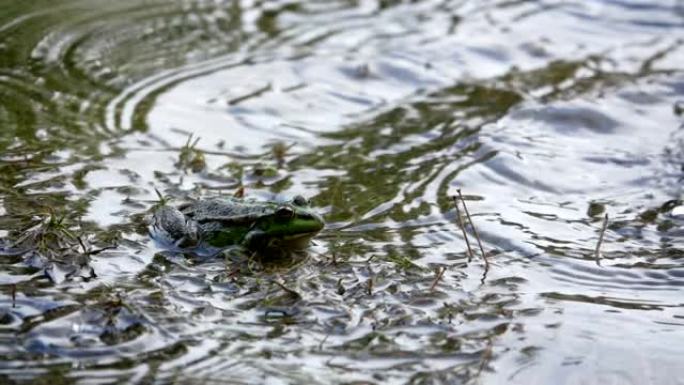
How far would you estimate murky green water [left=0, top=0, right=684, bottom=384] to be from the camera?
4184mm

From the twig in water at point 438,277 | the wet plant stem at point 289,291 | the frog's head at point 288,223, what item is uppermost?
the frog's head at point 288,223

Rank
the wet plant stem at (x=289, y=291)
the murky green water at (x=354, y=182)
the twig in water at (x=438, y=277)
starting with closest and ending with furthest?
the murky green water at (x=354, y=182) → the wet plant stem at (x=289, y=291) → the twig in water at (x=438, y=277)

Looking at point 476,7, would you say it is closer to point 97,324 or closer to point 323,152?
point 323,152

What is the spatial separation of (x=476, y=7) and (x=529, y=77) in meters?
1.81

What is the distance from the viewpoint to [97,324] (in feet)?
13.5

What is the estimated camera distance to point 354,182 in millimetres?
6066

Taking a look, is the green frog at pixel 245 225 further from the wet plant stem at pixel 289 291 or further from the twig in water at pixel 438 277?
the twig in water at pixel 438 277

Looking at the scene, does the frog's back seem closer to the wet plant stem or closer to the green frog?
the green frog

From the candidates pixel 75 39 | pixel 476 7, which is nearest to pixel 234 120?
pixel 75 39

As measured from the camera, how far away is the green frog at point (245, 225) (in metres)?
4.80

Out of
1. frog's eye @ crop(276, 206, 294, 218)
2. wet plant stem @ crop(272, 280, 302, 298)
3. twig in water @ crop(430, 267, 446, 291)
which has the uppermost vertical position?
frog's eye @ crop(276, 206, 294, 218)

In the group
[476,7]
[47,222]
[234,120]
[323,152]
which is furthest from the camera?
[476,7]

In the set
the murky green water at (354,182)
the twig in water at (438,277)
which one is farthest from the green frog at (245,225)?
the twig in water at (438,277)

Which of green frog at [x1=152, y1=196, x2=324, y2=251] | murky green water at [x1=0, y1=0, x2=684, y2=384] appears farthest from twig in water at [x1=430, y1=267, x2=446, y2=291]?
green frog at [x1=152, y1=196, x2=324, y2=251]
